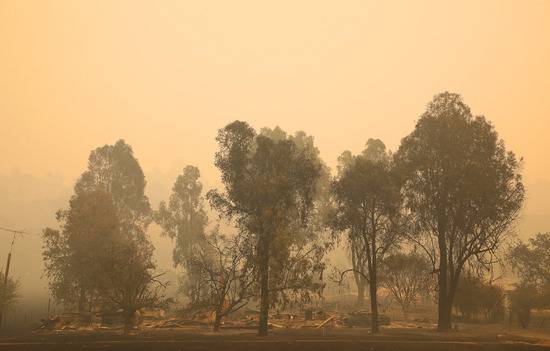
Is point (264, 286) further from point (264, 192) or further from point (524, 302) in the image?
point (524, 302)

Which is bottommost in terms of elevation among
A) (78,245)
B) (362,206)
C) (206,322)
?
(206,322)

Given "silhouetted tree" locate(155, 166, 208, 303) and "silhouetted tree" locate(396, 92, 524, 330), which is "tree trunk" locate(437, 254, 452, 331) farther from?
"silhouetted tree" locate(155, 166, 208, 303)

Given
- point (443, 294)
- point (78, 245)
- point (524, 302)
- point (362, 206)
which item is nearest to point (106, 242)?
point (78, 245)

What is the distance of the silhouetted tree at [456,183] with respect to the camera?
120 feet

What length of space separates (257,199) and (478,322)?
29.3 meters

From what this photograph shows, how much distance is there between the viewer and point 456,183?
37031 millimetres

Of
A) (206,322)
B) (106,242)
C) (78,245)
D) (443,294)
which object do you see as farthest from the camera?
(106,242)

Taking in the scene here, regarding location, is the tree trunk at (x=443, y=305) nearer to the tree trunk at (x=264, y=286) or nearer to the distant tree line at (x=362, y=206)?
the distant tree line at (x=362, y=206)

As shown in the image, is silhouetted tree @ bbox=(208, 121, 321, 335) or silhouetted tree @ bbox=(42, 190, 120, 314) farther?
silhouetted tree @ bbox=(42, 190, 120, 314)

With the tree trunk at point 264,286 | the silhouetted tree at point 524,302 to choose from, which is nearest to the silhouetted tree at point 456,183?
the silhouetted tree at point 524,302

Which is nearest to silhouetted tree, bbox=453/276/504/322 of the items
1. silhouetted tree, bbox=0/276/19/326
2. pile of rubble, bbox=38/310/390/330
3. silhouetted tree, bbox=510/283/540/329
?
silhouetted tree, bbox=510/283/540/329

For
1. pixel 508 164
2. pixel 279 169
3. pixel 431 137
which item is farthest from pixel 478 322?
pixel 279 169

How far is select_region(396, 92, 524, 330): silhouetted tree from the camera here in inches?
1443

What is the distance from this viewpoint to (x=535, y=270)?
181 ft
